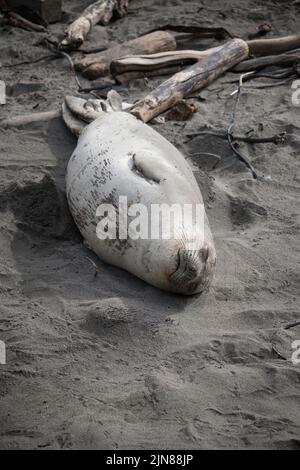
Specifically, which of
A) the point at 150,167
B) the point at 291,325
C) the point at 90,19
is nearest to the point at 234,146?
the point at 150,167

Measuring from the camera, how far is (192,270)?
4.17 m

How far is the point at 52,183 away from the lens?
5207 mm

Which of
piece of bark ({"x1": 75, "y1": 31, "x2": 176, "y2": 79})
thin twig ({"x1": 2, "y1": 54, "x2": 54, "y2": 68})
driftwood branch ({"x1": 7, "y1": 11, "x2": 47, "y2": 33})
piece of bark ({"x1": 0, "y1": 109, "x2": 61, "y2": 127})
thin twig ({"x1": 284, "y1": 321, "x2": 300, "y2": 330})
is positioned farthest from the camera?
driftwood branch ({"x1": 7, "y1": 11, "x2": 47, "y2": 33})

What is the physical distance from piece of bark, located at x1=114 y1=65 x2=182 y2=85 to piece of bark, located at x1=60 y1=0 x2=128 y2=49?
2.76 feet

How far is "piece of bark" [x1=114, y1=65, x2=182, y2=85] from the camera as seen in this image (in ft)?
22.3

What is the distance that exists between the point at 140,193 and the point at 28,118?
204cm

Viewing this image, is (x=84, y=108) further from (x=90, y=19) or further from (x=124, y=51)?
(x=90, y=19)

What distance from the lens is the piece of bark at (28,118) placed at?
6077mm

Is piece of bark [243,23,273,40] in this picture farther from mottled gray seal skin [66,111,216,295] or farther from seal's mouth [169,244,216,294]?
seal's mouth [169,244,216,294]

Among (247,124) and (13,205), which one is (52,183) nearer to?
(13,205)

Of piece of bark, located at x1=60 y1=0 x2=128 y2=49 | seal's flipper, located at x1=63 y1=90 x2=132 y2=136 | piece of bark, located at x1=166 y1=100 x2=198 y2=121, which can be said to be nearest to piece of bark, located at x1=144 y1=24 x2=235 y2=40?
piece of bark, located at x1=60 y1=0 x2=128 y2=49

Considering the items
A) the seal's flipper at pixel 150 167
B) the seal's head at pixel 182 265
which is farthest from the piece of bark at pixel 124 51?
the seal's head at pixel 182 265
